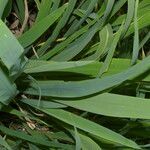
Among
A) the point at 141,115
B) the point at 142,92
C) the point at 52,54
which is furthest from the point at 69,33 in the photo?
the point at 141,115

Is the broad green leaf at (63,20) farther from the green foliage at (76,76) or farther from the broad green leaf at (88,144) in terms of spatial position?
the broad green leaf at (88,144)

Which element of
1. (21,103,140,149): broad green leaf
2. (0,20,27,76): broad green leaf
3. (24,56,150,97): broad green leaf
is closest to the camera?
(0,20,27,76): broad green leaf

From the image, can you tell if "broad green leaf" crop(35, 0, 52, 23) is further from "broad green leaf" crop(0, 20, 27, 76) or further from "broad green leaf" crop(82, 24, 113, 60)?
"broad green leaf" crop(0, 20, 27, 76)

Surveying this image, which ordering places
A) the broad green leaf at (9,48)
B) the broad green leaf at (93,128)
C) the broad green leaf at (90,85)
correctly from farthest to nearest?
the broad green leaf at (93,128) → the broad green leaf at (90,85) → the broad green leaf at (9,48)

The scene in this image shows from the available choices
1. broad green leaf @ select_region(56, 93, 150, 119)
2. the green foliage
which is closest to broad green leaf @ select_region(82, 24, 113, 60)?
the green foliage

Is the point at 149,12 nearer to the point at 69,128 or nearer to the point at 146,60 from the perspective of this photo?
the point at 146,60

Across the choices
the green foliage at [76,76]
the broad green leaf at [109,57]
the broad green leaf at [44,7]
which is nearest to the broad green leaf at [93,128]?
the green foliage at [76,76]

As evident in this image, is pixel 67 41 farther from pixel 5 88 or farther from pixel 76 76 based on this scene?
pixel 5 88

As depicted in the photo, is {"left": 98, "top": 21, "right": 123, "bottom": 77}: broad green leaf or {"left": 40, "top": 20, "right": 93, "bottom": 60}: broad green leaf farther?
{"left": 40, "top": 20, "right": 93, "bottom": 60}: broad green leaf
